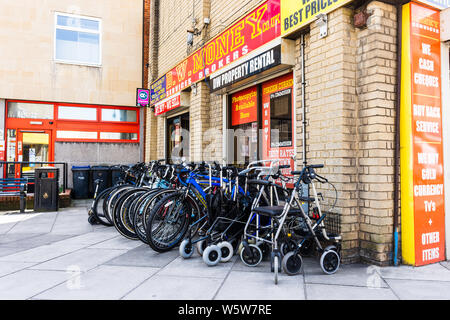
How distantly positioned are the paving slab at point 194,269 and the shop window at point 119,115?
9171 mm

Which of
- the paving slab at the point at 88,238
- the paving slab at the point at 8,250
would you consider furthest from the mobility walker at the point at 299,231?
the paving slab at the point at 8,250

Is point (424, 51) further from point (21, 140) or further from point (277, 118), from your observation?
point (21, 140)

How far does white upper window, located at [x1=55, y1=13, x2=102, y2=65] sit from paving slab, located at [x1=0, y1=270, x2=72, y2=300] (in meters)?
9.72

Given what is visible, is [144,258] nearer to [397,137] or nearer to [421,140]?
[397,137]

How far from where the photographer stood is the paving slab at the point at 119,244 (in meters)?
4.92

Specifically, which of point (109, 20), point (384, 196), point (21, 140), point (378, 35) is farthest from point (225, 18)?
point (21, 140)

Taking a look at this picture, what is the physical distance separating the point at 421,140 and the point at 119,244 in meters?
4.28

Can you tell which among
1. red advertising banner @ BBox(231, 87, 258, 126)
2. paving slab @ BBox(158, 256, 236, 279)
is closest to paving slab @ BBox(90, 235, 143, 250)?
paving slab @ BBox(158, 256, 236, 279)

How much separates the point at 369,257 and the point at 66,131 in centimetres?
Answer: 1067

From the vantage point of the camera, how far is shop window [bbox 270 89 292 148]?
17.7ft

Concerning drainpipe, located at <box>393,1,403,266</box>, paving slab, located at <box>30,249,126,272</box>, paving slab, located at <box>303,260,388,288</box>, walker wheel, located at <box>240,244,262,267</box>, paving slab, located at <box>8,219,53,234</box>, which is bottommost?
paving slab, located at <box>30,249,126,272</box>

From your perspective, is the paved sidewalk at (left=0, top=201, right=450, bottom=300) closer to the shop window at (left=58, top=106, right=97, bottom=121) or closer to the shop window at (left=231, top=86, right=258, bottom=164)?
the shop window at (left=231, top=86, right=258, bottom=164)

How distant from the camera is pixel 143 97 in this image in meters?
11.2

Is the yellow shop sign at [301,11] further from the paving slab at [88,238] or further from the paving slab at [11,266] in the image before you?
the paving slab at [11,266]
